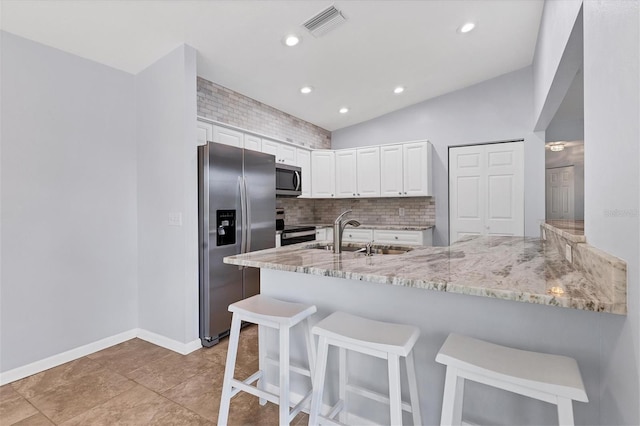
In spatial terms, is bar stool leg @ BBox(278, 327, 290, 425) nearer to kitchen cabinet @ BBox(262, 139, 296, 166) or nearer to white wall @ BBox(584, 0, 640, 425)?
white wall @ BBox(584, 0, 640, 425)

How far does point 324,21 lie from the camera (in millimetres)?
2602

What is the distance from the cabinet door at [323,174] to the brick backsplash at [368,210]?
1.33 feet

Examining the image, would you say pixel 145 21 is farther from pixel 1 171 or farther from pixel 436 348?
pixel 436 348

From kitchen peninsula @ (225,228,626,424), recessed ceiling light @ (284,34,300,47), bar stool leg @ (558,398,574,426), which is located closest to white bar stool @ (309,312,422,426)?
kitchen peninsula @ (225,228,626,424)

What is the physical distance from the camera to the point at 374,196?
15.9ft

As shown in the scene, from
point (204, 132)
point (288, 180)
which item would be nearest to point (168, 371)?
point (204, 132)

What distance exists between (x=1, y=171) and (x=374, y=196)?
4.09 meters

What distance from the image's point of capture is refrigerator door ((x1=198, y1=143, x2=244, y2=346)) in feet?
9.11

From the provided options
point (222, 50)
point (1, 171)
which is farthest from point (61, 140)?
point (222, 50)

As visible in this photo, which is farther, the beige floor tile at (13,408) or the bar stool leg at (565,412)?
the beige floor tile at (13,408)

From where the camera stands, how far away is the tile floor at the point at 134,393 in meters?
1.81

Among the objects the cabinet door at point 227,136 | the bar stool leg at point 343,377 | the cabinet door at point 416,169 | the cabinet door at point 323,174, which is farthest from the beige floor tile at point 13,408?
the cabinet door at point 416,169

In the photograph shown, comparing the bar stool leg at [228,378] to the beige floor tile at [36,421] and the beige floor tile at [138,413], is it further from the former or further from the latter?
the beige floor tile at [36,421]

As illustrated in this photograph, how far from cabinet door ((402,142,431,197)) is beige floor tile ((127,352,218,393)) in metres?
3.44
